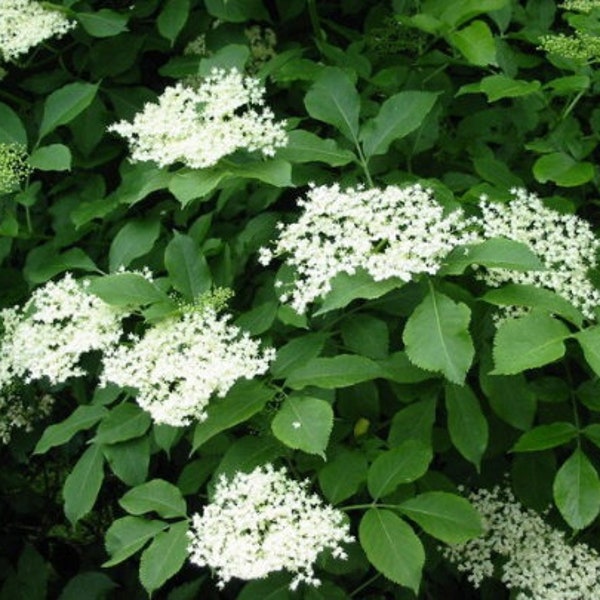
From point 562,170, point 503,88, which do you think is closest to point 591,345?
point 562,170

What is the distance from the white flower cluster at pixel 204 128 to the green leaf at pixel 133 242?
0.23 m

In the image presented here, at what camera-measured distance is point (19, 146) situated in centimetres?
288

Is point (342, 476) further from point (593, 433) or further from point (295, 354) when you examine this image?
point (593, 433)

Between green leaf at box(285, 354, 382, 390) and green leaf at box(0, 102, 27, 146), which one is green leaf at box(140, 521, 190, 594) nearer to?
green leaf at box(285, 354, 382, 390)

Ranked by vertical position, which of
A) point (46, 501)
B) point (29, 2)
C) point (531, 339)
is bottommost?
→ point (46, 501)

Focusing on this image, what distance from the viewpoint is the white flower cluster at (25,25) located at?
2.96 meters

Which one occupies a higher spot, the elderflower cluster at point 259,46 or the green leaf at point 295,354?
the elderflower cluster at point 259,46

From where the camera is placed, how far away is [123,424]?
7.93ft

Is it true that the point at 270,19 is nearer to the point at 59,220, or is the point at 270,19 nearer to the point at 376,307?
the point at 59,220

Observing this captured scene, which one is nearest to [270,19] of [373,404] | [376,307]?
[376,307]

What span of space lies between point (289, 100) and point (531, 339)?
4.89 feet

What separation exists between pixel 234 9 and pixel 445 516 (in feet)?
5.85

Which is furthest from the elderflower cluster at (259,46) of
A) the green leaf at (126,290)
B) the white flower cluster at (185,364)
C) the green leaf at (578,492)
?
the green leaf at (578,492)

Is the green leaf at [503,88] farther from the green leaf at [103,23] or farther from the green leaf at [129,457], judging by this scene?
the green leaf at [129,457]
